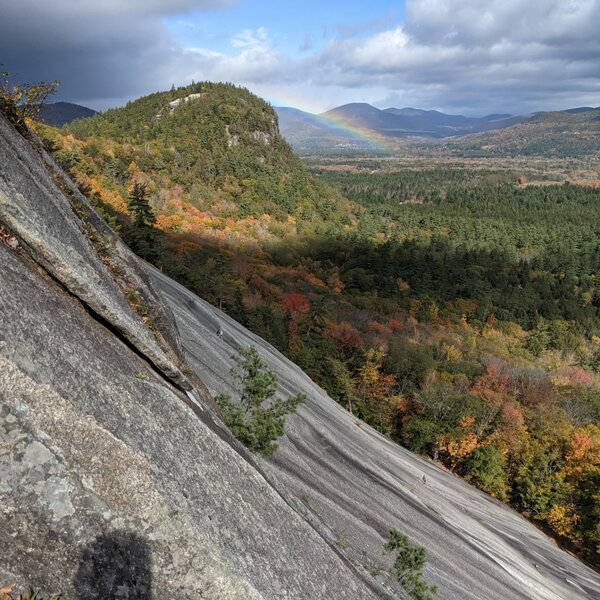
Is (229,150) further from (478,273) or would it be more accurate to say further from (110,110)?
(478,273)

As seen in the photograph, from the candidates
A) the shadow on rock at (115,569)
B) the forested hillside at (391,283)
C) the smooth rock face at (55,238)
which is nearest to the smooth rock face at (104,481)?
the shadow on rock at (115,569)

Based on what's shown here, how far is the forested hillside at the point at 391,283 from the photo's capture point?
4881 cm

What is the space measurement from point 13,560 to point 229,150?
13748 cm

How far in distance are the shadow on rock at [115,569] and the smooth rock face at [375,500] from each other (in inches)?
189

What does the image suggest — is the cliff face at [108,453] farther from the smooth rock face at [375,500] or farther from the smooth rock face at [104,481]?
the smooth rock face at [375,500]

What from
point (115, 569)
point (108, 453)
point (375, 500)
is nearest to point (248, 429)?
point (108, 453)

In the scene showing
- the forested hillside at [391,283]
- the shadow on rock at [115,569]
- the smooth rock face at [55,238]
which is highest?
the smooth rock face at [55,238]

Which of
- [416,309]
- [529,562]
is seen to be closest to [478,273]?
[416,309]

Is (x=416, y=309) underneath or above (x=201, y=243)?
underneath

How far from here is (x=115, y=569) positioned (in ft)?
18.6

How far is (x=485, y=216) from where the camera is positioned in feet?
600

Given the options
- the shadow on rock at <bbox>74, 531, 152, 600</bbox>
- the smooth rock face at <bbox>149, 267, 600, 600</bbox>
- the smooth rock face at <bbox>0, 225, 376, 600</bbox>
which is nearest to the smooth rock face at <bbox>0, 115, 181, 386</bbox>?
the smooth rock face at <bbox>0, 225, 376, 600</bbox>

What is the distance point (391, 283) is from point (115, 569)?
97230 millimetres

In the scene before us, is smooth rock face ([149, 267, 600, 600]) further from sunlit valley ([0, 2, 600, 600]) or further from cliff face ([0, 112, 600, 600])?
cliff face ([0, 112, 600, 600])
